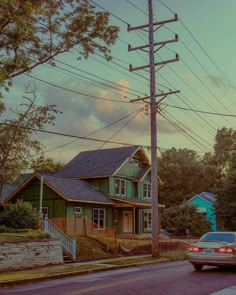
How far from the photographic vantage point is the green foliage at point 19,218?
1148 inches

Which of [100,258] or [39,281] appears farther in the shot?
[100,258]

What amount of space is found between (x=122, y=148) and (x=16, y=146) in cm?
1944

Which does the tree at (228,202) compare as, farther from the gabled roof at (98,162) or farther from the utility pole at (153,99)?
the utility pole at (153,99)

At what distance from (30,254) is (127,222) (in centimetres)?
2373

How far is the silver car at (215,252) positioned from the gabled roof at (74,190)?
1842cm

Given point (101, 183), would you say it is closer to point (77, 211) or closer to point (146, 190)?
point (77, 211)

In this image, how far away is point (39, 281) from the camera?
16.5 metres

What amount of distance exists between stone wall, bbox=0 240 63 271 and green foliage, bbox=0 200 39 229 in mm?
5964

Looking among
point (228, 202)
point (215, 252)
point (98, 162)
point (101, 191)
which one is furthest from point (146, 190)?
point (215, 252)

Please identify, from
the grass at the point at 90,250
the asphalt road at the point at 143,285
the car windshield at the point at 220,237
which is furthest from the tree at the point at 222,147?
the asphalt road at the point at 143,285

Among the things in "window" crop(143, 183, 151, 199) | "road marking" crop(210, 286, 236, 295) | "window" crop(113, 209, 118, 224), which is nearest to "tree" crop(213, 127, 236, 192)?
"window" crop(143, 183, 151, 199)

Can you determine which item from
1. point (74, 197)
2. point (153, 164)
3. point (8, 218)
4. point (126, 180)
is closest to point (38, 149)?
point (8, 218)

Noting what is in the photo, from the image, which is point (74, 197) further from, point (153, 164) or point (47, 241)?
point (47, 241)

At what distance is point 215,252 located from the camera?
17766 mm
